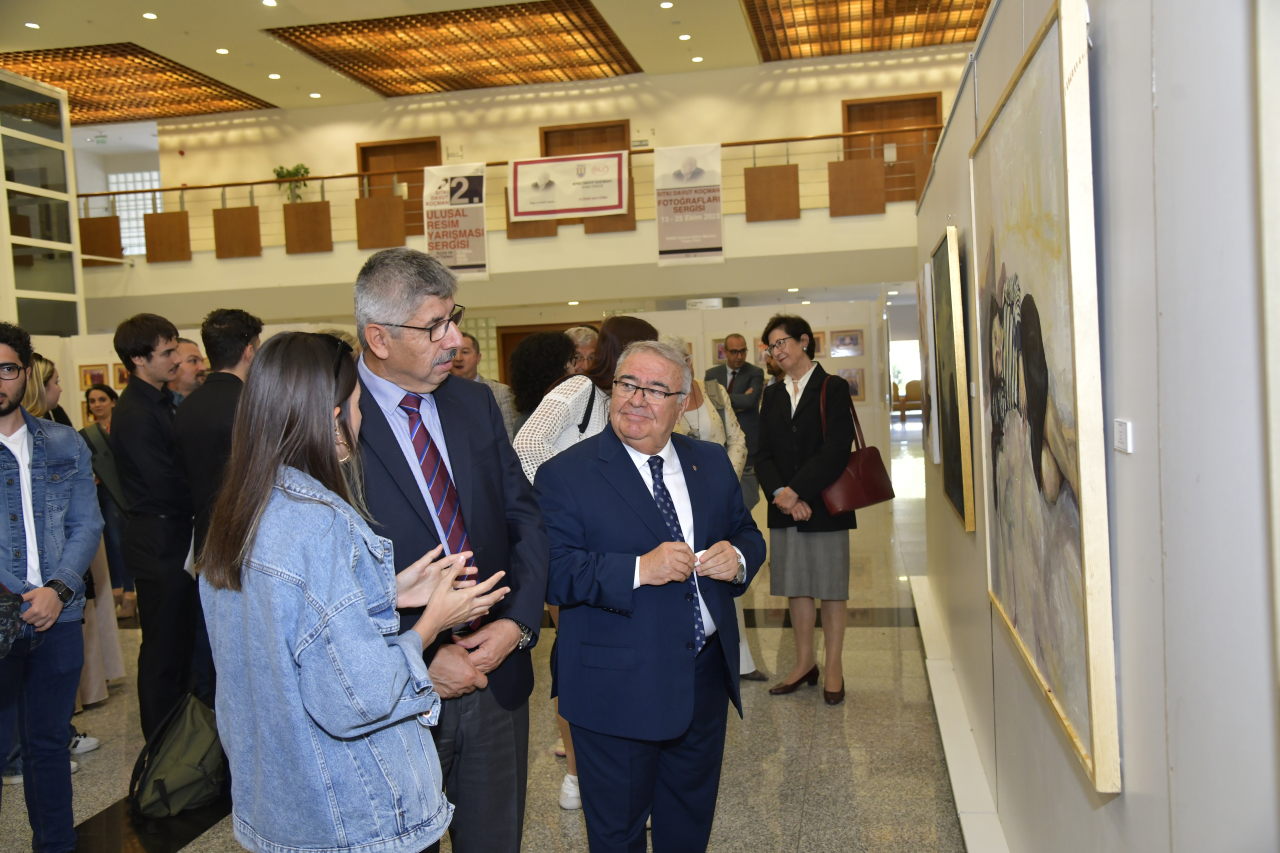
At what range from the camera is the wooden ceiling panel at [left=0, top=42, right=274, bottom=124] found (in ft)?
48.4

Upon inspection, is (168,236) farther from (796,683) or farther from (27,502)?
(796,683)

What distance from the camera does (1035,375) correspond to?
1.89 meters

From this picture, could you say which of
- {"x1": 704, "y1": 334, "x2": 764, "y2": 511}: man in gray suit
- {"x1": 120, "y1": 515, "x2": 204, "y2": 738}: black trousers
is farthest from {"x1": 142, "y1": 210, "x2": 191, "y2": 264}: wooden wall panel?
{"x1": 120, "y1": 515, "x2": 204, "y2": 738}: black trousers

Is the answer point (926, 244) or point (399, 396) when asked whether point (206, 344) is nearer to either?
point (399, 396)

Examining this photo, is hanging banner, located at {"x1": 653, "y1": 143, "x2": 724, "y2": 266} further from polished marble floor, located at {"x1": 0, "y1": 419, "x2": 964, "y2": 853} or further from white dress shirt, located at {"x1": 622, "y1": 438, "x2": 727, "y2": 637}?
white dress shirt, located at {"x1": 622, "y1": 438, "x2": 727, "y2": 637}

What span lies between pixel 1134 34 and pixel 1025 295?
699 mm

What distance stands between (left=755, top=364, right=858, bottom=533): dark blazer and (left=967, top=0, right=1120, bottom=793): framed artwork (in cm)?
201

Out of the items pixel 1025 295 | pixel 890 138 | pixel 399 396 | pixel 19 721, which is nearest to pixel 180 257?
pixel 890 138

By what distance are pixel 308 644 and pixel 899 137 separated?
14.7 m

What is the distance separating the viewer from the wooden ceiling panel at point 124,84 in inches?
581

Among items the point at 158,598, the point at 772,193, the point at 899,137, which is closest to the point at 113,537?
the point at 158,598

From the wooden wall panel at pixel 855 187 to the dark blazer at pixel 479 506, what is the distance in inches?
449

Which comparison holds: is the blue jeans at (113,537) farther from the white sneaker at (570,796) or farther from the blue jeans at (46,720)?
the white sneaker at (570,796)

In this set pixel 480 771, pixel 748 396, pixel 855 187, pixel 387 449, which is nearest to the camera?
pixel 387 449
